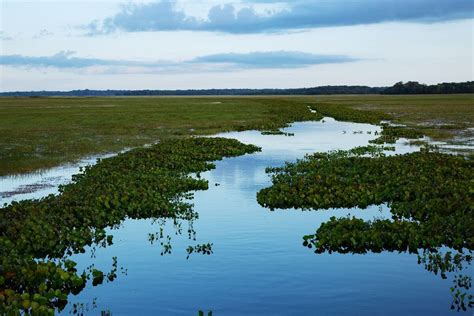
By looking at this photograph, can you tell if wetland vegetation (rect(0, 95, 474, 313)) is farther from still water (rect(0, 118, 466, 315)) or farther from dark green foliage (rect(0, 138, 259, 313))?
still water (rect(0, 118, 466, 315))

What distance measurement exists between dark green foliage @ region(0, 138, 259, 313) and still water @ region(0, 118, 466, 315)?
0.53 meters

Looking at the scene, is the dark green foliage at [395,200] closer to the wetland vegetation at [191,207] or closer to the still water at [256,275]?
the wetland vegetation at [191,207]

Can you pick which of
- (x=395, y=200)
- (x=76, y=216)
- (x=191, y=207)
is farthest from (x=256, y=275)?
(x=395, y=200)

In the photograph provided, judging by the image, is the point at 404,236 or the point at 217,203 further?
the point at 217,203

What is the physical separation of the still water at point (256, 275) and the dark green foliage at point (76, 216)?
1.75 ft

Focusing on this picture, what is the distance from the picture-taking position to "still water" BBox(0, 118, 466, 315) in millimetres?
10242

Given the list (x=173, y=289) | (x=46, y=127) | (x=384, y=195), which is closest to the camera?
(x=173, y=289)

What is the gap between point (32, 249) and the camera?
13227 mm

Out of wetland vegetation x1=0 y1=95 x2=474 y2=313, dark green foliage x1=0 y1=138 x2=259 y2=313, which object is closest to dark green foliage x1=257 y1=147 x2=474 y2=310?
wetland vegetation x1=0 y1=95 x2=474 y2=313

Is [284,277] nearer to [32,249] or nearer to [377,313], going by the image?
[377,313]

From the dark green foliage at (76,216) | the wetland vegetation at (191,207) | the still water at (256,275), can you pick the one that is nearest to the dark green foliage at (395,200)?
the wetland vegetation at (191,207)

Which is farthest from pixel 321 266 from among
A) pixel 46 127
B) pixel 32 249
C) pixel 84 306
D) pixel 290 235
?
pixel 46 127

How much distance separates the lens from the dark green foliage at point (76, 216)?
1088 cm

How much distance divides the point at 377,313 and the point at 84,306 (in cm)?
561
